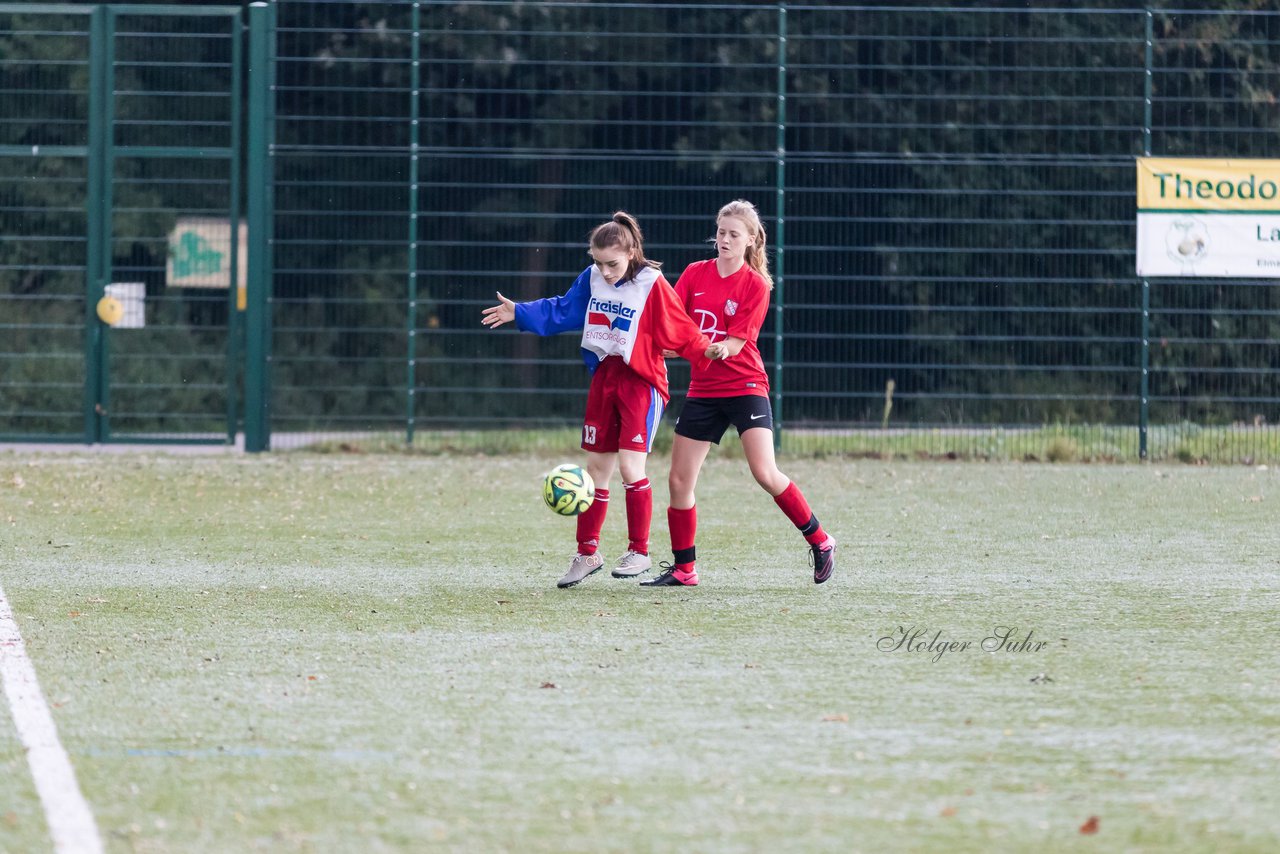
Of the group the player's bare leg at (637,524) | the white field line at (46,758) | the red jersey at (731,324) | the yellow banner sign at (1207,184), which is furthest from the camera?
the yellow banner sign at (1207,184)

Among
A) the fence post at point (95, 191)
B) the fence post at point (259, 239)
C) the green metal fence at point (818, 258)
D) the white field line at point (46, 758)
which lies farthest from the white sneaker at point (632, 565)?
the fence post at point (95, 191)

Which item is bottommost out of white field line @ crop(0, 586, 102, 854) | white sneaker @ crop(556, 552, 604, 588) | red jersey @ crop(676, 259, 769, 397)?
white field line @ crop(0, 586, 102, 854)

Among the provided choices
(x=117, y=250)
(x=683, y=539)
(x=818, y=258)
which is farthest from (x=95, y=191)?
(x=683, y=539)

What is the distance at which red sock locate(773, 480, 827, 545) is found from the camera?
26.0ft

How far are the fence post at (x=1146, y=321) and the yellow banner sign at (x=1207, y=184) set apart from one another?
336mm

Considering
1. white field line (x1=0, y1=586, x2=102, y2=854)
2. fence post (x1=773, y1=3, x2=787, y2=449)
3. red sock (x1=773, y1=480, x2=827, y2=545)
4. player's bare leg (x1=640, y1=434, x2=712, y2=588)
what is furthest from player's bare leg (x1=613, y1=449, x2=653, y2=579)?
fence post (x1=773, y1=3, x2=787, y2=449)

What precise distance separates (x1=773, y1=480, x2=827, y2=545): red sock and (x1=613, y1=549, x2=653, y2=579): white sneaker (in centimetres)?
65

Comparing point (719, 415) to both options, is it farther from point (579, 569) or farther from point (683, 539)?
point (579, 569)

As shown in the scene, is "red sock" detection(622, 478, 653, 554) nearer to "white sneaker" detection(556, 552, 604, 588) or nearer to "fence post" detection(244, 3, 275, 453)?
"white sneaker" detection(556, 552, 604, 588)

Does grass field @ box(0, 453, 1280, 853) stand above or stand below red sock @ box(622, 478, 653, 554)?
below

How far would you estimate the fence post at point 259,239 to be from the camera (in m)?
14.8

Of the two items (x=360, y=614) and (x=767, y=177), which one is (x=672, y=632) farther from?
(x=767, y=177)

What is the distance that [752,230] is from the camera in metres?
7.98

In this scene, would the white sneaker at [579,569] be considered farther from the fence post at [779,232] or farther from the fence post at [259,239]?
the fence post at [259,239]
